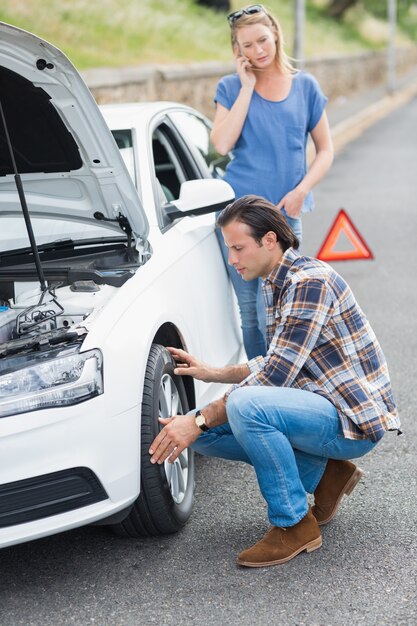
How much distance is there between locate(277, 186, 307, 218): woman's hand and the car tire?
1.37 metres

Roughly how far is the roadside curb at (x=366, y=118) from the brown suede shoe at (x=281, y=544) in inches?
616

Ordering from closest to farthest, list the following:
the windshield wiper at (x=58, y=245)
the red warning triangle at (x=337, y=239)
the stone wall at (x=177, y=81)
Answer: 1. the windshield wiper at (x=58, y=245)
2. the red warning triangle at (x=337, y=239)
3. the stone wall at (x=177, y=81)

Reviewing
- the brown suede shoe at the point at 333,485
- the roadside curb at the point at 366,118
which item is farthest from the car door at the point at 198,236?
the roadside curb at the point at 366,118

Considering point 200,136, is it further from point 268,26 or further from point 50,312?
point 50,312

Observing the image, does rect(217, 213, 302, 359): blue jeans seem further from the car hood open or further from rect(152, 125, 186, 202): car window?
the car hood open

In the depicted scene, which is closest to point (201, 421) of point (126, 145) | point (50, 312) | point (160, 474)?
point (160, 474)

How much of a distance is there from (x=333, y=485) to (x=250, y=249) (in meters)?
0.99

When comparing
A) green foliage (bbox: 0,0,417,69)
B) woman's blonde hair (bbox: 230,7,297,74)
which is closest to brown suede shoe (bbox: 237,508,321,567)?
woman's blonde hair (bbox: 230,7,297,74)

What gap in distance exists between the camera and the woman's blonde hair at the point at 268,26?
5.01 m

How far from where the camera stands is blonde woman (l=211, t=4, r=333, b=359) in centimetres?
506

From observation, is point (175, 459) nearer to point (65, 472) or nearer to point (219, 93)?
point (65, 472)

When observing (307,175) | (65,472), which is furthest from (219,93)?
(65,472)

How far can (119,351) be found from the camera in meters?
3.49

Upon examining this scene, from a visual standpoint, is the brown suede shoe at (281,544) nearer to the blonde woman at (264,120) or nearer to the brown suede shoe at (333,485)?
the brown suede shoe at (333,485)
